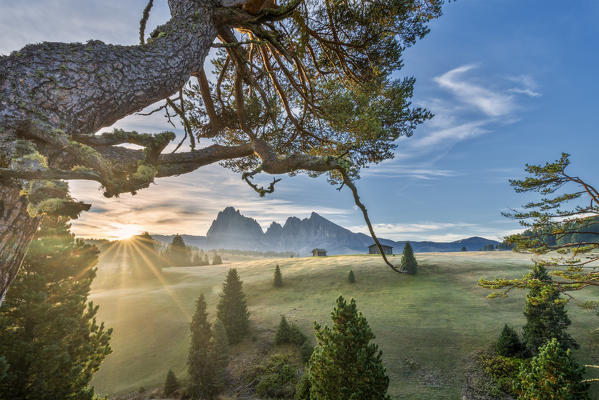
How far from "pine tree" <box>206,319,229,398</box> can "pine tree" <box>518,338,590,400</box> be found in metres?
17.7

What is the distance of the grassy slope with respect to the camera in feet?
58.9

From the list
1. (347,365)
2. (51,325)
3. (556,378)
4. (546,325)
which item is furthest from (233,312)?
(546,325)

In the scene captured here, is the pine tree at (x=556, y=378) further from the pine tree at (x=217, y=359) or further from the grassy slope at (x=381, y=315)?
the pine tree at (x=217, y=359)

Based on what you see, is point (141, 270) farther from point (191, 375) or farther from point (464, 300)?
point (464, 300)

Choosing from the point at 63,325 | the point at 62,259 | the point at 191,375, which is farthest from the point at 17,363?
the point at 191,375

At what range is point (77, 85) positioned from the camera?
212 cm

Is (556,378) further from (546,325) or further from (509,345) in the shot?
(546,325)

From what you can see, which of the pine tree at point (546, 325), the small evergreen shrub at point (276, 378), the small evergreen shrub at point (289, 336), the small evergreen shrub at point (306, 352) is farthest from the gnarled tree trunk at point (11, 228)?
the pine tree at point (546, 325)

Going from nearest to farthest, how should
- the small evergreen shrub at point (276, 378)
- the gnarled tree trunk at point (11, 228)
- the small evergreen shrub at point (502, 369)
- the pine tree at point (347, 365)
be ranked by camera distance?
the gnarled tree trunk at point (11, 228)
the pine tree at point (347, 365)
the small evergreen shrub at point (502, 369)
the small evergreen shrub at point (276, 378)

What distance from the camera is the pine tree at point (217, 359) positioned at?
17656 mm

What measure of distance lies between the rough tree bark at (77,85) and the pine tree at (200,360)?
67.3ft

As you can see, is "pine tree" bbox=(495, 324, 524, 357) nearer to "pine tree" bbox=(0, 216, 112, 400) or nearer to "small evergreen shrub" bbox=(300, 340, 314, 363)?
"small evergreen shrub" bbox=(300, 340, 314, 363)

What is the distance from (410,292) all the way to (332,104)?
31083mm

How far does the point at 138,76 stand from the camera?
2.54 meters
